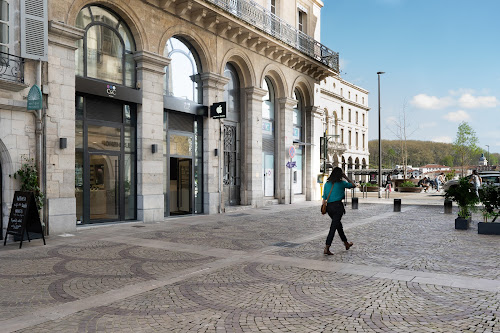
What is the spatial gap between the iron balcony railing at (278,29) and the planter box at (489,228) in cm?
1208

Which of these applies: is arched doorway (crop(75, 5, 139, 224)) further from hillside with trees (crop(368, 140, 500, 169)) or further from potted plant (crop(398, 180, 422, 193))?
hillside with trees (crop(368, 140, 500, 169))

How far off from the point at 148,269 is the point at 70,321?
96.6 inches

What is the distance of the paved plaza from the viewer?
14.5ft

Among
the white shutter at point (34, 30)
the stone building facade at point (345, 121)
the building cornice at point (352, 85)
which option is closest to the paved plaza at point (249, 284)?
the white shutter at point (34, 30)

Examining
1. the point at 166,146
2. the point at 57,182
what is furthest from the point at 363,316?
the point at 166,146

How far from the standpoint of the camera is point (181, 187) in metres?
16.2

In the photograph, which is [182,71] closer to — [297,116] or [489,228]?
[297,116]

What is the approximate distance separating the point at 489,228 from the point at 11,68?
1289 cm

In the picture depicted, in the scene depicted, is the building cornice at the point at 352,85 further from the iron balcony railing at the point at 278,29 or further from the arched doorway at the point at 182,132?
the arched doorway at the point at 182,132

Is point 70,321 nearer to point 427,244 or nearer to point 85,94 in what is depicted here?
point 427,244

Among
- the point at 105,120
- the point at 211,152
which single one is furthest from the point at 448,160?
the point at 105,120

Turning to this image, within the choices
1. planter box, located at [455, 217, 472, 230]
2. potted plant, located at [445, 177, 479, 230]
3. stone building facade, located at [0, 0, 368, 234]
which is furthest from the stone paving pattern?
stone building facade, located at [0, 0, 368, 234]

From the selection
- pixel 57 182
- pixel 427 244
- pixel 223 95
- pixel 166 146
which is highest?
pixel 223 95

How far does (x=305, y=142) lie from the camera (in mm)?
24625
